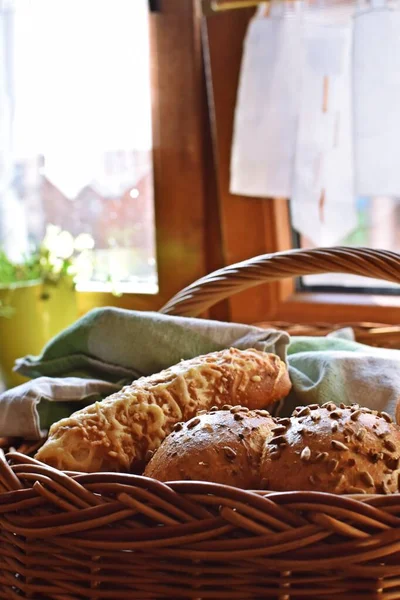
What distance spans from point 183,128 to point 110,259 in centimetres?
42

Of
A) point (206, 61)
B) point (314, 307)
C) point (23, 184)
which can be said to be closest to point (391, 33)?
point (206, 61)

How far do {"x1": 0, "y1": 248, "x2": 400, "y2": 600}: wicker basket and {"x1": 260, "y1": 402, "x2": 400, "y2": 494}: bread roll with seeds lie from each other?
6 centimetres

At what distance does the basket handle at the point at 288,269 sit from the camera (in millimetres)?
924

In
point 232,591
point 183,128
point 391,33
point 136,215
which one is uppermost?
point 391,33

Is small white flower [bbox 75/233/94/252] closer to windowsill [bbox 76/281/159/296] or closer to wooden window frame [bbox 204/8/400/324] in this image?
windowsill [bbox 76/281/159/296]

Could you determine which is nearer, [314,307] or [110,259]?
[314,307]

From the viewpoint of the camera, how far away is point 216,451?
65 centimetres

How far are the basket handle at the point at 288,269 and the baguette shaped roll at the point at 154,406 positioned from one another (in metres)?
0.12

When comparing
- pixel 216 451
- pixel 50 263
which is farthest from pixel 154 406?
pixel 50 263

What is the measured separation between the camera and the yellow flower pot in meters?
1.73

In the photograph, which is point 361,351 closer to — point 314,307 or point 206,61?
point 314,307

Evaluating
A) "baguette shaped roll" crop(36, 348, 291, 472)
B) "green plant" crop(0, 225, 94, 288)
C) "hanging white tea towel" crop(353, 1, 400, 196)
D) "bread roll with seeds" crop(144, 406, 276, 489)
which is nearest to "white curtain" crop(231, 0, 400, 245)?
"hanging white tea towel" crop(353, 1, 400, 196)

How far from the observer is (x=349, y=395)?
0.92 m

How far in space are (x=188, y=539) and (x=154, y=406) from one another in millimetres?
265
